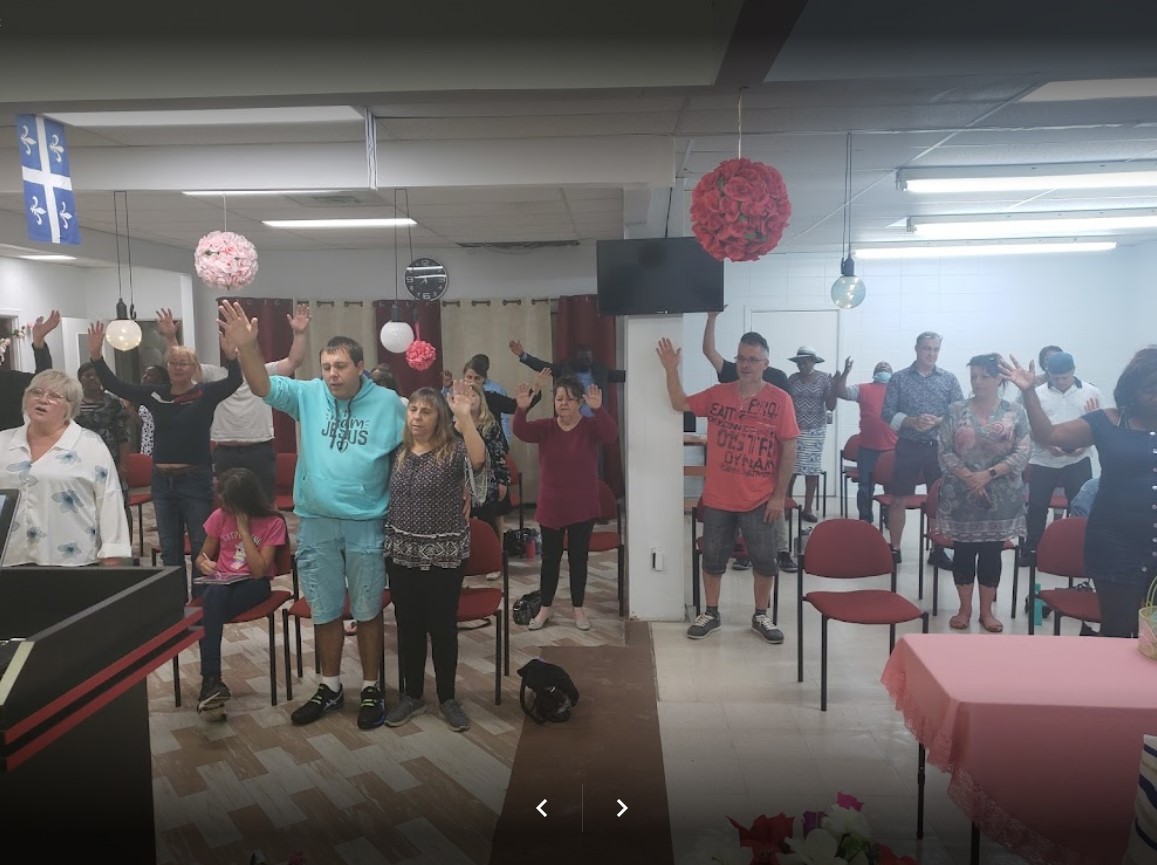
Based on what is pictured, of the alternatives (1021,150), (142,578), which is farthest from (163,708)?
(1021,150)

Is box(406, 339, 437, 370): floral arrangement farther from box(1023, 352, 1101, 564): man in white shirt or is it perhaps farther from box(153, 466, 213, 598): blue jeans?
box(1023, 352, 1101, 564): man in white shirt

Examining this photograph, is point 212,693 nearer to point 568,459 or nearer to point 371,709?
point 371,709

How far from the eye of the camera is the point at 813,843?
1.19m

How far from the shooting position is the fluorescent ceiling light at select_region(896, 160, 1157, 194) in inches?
209

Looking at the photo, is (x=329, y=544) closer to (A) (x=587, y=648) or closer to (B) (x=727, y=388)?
(A) (x=587, y=648)

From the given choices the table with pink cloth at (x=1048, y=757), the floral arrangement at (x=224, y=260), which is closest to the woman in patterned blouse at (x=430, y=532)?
the floral arrangement at (x=224, y=260)

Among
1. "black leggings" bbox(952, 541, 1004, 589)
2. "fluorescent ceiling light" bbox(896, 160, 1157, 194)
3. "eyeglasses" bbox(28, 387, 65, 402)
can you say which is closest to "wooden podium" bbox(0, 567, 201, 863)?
"eyeglasses" bbox(28, 387, 65, 402)

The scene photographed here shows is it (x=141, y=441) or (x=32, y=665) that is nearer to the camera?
(x=32, y=665)

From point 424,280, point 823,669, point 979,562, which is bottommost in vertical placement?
point 823,669

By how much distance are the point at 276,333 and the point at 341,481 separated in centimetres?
594

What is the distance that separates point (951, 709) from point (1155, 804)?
0.45 m

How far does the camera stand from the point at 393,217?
6.73 meters

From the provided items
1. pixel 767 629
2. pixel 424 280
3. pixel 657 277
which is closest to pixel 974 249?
pixel 657 277

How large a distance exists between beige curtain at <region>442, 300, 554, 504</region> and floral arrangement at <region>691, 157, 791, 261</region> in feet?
18.2
